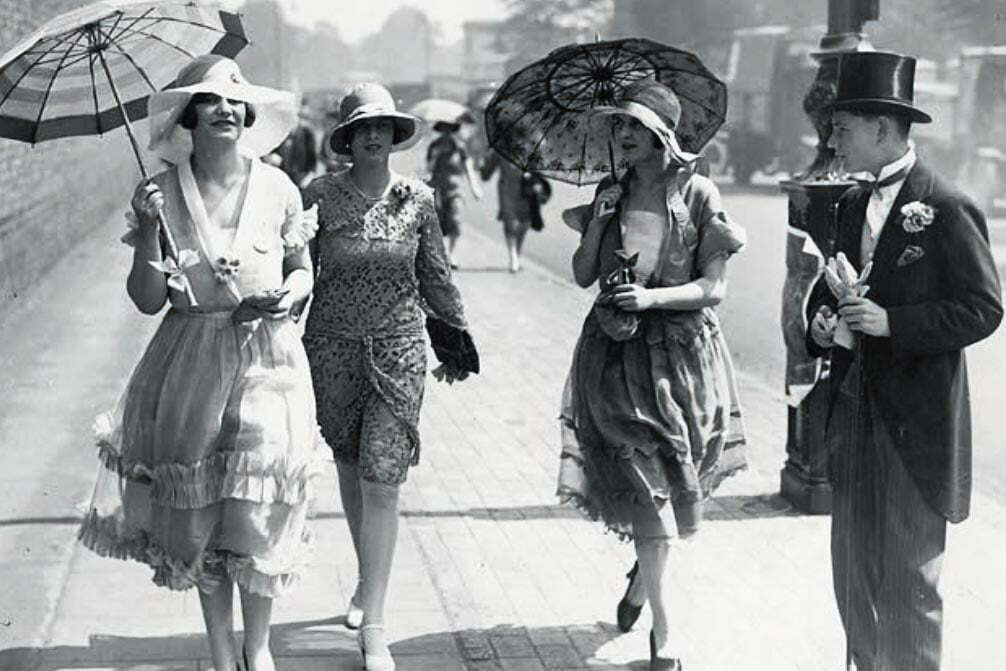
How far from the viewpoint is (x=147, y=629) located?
18.3ft

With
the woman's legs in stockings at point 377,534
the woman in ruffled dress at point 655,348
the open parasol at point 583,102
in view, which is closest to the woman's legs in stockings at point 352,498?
the woman's legs in stockings at point 377,534

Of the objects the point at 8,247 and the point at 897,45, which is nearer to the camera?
the point at 8,247

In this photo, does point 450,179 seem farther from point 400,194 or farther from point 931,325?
point 931,325

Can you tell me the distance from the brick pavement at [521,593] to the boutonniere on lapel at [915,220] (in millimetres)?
1676

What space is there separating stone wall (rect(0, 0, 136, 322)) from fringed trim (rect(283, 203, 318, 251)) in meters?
4.46

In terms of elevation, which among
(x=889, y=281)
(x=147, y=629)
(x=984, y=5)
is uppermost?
(x=889, y=281)

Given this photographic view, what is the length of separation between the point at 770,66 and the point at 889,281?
34.7 meters

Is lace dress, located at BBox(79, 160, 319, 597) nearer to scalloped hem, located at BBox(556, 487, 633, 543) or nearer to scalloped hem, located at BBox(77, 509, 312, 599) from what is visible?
scalloped hem, located at BBox(77, 509, 312, 599)

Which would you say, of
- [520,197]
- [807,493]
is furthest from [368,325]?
[520,197]

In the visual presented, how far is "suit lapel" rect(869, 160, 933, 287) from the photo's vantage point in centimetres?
408

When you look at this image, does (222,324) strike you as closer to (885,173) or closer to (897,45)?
(885,173)

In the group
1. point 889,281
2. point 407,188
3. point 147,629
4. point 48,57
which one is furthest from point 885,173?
point 147,629

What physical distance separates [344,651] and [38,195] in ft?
35.1

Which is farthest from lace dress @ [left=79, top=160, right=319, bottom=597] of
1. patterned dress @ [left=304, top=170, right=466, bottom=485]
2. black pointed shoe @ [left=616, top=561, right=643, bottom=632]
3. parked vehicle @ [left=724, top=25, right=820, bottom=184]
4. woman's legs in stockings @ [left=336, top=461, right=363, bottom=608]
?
parked vehicle @ [left=724, top=25, right=820, bottom=184]
